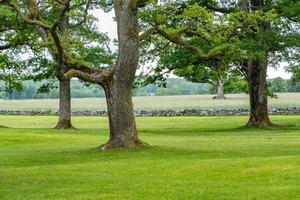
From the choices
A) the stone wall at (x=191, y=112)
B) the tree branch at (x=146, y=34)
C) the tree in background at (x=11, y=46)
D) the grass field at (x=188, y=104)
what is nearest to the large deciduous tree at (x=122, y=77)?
the tree branch at (x=146, y=34)

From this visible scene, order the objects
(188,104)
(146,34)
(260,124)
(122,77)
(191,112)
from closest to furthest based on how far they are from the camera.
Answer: (122,77) < (146,34) < (260,124) < (191,112) < (188,104)

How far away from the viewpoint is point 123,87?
25.7m

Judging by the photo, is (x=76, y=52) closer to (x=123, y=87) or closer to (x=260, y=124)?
(x=260, y=124)

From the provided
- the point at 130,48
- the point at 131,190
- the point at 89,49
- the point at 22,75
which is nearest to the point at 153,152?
the point at 130,48

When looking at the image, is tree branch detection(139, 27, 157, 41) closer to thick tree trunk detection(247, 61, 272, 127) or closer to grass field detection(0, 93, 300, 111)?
thick tree trunk detection(247, 61, 272, 127)

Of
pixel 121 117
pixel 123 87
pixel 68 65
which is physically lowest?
pixel 121 117

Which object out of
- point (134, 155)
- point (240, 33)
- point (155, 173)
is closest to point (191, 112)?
point (240, 33)

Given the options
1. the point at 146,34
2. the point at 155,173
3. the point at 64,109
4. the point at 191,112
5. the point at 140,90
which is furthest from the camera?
the point at 140,90

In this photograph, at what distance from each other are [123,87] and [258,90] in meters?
20.0

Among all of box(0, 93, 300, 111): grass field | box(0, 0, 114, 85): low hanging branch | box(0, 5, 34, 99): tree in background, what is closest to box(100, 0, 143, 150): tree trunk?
box(0, 0, 114, 85): low hanging branch

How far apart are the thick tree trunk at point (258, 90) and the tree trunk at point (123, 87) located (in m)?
18.9

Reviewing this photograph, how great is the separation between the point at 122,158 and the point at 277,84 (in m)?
137

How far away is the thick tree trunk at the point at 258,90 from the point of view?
43469 millimetres

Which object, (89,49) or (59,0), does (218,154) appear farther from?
(89,49)
